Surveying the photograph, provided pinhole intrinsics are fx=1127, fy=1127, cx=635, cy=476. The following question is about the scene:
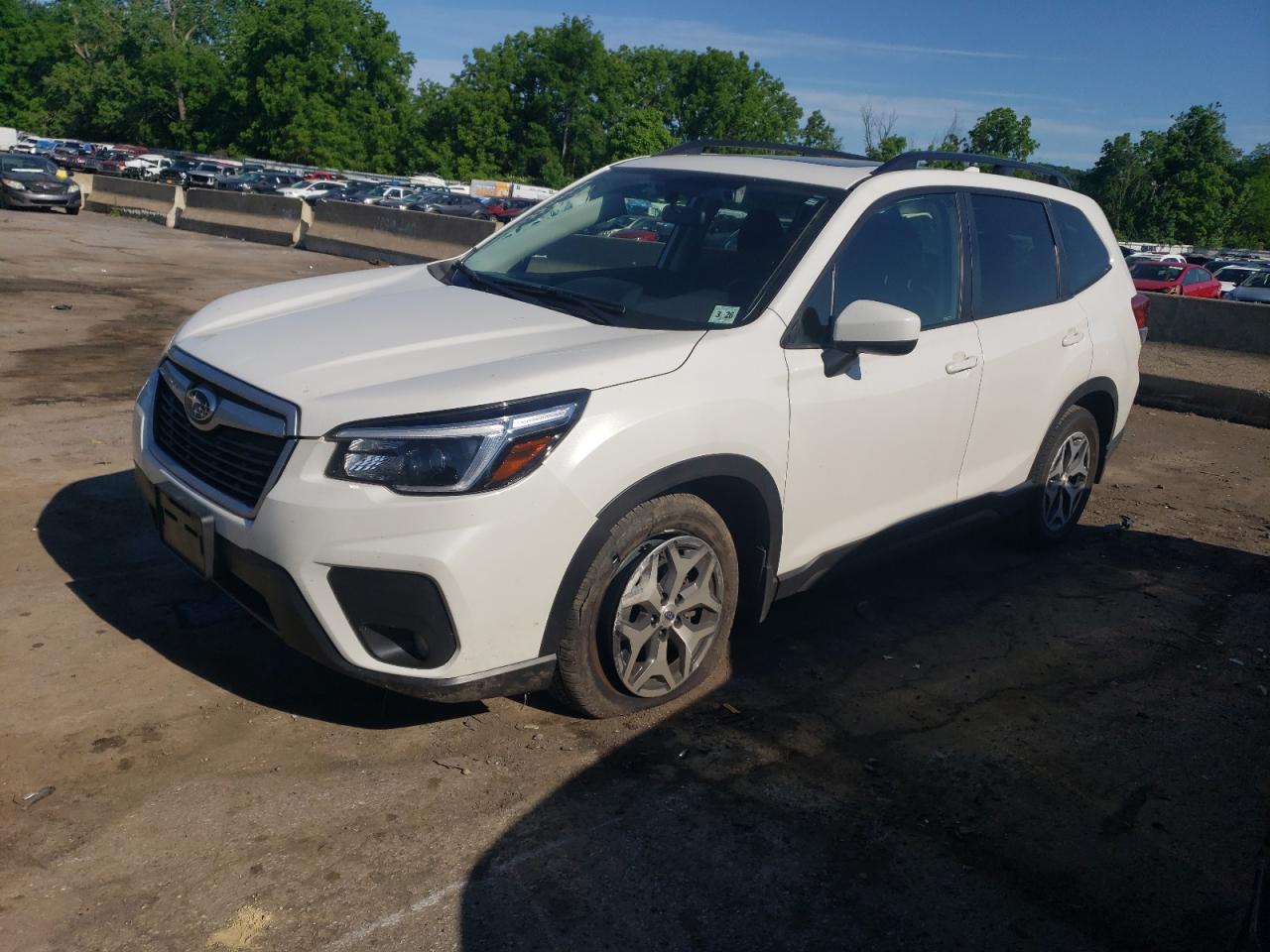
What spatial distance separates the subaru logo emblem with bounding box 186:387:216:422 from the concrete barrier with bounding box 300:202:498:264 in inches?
553

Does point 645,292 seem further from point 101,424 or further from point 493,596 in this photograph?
point 101,424

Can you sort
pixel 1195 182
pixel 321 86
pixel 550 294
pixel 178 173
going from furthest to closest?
1. pixel 321 86
2. pixel 1195 182
3. pixel 178 173
4. pixel 550 294

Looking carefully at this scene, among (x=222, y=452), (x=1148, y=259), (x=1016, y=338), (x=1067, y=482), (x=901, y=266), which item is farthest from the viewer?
(x=1148, y=259)

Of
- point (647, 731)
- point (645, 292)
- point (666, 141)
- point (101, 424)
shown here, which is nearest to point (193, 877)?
point (647, 731)

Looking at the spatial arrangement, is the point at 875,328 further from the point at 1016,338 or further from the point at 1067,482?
the point at 1067,482

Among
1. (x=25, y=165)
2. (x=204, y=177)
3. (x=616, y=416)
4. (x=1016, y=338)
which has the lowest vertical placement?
(x=204, y=177)

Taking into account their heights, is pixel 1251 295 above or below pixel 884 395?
above

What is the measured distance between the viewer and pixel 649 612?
3.69 m

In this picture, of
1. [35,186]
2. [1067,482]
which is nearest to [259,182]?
[35,186]

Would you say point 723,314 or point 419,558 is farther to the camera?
point 723,314

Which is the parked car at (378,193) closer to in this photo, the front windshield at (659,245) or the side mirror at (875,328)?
the front windshield at (659,245)

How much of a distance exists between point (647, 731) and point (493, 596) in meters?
0.92

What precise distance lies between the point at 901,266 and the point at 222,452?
2670 millimetres

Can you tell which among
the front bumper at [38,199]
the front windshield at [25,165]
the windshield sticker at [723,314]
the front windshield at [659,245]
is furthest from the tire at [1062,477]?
the front windshield at [25,165]
